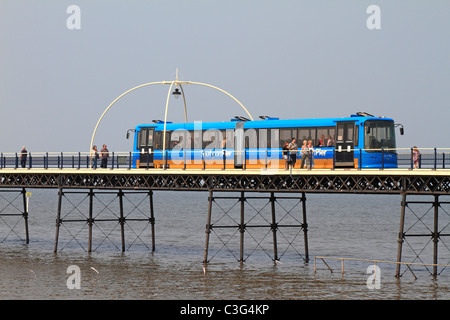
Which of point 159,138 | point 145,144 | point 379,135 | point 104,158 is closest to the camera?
point 379,135

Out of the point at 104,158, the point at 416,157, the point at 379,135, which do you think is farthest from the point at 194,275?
the point at 416,157

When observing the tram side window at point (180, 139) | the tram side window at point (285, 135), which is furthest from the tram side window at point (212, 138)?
the tram side window at point (285, 135)

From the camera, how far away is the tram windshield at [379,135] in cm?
4081

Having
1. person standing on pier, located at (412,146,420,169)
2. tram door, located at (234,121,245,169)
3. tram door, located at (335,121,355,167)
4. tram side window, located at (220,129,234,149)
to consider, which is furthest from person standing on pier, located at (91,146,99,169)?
person standing on pier, located at (412,146,420,169)

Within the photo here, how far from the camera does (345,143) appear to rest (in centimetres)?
4122

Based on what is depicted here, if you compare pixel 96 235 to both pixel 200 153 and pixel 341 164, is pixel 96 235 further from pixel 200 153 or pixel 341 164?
pixel 341 164

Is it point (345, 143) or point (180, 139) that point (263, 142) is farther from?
point (180, 139)

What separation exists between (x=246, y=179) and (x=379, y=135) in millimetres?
7807

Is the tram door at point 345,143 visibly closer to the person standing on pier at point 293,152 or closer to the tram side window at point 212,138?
the person standing on pier at point 293,152

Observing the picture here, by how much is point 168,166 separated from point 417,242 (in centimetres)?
2901

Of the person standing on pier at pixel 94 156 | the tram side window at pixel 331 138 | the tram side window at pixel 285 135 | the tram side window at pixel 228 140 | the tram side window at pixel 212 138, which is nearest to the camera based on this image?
the tram side window at pixel 331 138
